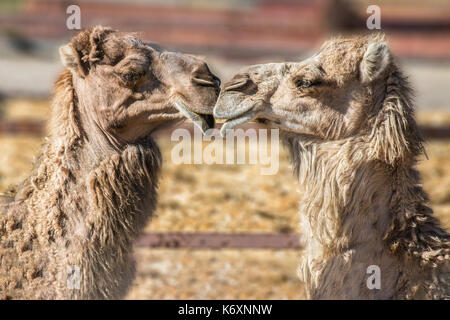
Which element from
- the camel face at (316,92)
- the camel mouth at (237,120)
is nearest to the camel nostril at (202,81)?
the camel face at (316,92)

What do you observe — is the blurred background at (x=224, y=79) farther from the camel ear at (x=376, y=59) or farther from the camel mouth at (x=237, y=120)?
the camel mouth at (x=237, y=120)

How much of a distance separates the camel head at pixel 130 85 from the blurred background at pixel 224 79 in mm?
427

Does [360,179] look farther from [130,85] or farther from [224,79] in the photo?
[224,79]

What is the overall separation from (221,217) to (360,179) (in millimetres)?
3481

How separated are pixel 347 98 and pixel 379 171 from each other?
1.54 ft

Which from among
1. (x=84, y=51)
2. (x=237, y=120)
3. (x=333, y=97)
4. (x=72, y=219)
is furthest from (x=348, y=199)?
(x=84, y=51)

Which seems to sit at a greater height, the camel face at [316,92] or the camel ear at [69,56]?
the camel ear at [69,56]

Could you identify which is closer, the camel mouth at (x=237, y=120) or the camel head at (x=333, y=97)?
the camel head at (x=333, y=97)

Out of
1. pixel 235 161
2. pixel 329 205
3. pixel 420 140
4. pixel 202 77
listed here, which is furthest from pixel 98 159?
pixel 235 161

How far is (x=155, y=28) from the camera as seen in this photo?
64.6 feet

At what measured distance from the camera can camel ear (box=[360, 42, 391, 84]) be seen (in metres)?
4.05

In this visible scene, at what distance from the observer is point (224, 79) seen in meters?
16.0

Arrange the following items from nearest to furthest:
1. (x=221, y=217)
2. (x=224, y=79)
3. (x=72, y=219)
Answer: (x=72, y=219) → (x=221, y=217) → (x=224, y=79)

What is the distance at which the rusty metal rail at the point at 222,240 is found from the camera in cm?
582
